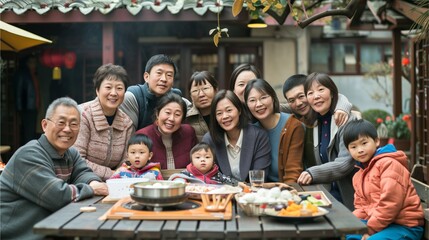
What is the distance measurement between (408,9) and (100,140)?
18.8 feet

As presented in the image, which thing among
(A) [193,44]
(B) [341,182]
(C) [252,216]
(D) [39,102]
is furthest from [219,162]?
(A) [193,44]

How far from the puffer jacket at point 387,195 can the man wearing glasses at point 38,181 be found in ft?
6.48

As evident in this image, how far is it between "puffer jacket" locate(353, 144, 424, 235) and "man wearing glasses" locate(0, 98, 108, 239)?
1975 millimetres

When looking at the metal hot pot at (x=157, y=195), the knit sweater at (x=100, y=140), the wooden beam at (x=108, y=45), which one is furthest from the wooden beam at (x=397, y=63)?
the metal hot pot at (x=157, y=195)

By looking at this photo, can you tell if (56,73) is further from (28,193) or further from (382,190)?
(382,190)

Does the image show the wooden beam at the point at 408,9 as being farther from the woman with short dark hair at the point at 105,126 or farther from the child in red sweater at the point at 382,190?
the woman with short dark hair at the point at 105,126

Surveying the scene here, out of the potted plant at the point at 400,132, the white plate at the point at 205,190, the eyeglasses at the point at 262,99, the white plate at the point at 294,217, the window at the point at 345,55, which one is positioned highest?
the window at the point at 345,55

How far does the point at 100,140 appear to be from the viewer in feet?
15.6

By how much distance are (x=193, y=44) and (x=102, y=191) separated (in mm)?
10692

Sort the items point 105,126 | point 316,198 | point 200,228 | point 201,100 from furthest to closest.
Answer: point 201,100 → point 105,126 → point 316,198 → point 200,228

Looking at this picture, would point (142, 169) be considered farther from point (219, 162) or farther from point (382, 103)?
point (382, 103)

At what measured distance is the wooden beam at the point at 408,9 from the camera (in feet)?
25.8

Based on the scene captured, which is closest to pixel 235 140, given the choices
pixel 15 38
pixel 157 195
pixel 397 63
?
pixel 157 195

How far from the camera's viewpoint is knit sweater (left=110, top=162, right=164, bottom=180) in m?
4.25
